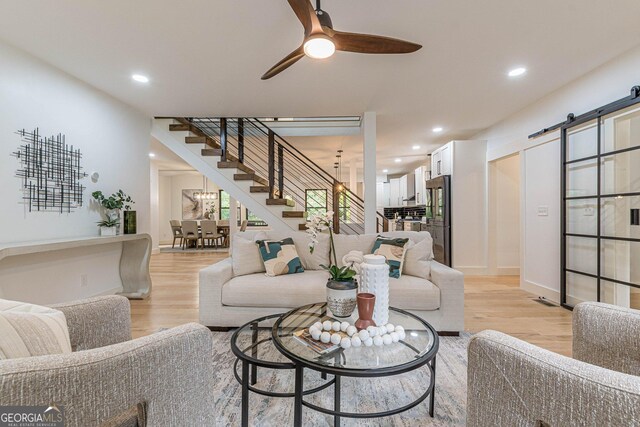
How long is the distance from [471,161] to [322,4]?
405 cm

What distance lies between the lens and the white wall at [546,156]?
285 cm

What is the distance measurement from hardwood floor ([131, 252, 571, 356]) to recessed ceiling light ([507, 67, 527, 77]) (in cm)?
261

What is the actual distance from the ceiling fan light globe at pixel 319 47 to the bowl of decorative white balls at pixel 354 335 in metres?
1.68

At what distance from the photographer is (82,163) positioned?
129 inches

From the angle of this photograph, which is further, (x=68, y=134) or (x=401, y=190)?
(x=401, y=190)

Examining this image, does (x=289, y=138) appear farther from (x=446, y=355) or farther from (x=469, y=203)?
(x=446, y=355)

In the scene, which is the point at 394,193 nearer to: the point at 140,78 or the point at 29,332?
the point at 140,78

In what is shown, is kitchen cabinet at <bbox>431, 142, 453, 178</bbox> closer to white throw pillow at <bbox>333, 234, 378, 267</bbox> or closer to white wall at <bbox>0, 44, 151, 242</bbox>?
white throw pillow at <bbox>333, 234, 378, 267</bbox>

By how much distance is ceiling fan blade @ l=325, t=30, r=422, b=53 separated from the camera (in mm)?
1795

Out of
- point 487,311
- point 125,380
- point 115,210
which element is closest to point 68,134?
point 115,210

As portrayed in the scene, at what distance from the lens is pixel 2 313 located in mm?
819

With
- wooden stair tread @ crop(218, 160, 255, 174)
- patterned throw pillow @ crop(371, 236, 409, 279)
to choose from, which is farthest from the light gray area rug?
wooden stair tread @ crop(218, 160, 255, 174)

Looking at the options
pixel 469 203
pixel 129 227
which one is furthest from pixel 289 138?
pixel 469 203

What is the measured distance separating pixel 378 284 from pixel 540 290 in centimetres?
342
